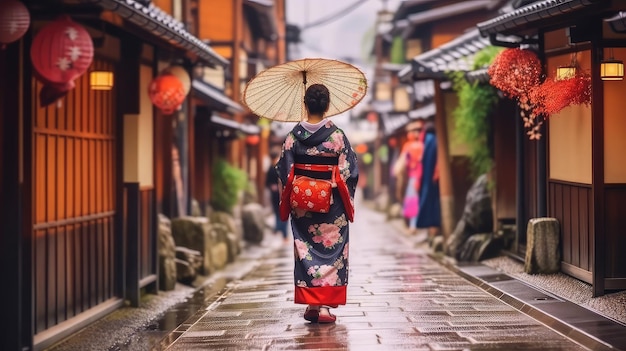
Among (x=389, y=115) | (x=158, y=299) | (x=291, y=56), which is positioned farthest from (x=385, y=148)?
(x=158, y=299)

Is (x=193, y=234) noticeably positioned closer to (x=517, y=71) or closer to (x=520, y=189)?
(x=520, y=189)

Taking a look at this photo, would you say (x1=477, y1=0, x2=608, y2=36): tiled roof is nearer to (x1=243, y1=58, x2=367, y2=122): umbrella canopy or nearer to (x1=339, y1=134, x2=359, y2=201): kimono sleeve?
(x1=243, y1=58, x2=367, y2=122): umbrella canopy

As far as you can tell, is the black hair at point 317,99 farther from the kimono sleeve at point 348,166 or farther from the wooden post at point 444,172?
the wooden post at point 444,172

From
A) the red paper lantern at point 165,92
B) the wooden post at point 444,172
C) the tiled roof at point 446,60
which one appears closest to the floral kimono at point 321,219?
the red paper lantern at point 165,92

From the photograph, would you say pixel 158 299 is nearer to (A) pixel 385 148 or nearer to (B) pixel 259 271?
(B) pixel 259 271

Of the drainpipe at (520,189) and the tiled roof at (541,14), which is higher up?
the tiled roof at (541,14)

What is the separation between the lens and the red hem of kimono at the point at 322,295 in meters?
9.08

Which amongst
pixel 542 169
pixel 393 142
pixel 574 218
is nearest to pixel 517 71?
pixel 542 169

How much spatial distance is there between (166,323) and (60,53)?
3762 millimetres

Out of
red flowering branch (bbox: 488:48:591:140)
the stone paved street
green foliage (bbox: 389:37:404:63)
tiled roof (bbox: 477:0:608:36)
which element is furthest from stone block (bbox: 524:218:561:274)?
green foliage (bbox: 389:37:404:63)

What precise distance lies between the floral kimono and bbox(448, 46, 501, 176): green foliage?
7426 mm

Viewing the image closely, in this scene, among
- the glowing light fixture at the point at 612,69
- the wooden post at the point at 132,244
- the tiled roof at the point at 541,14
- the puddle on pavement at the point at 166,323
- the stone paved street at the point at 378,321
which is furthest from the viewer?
the wooden post at the point at 132,244

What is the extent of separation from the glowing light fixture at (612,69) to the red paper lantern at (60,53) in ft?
19.6

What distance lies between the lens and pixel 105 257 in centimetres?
1121
